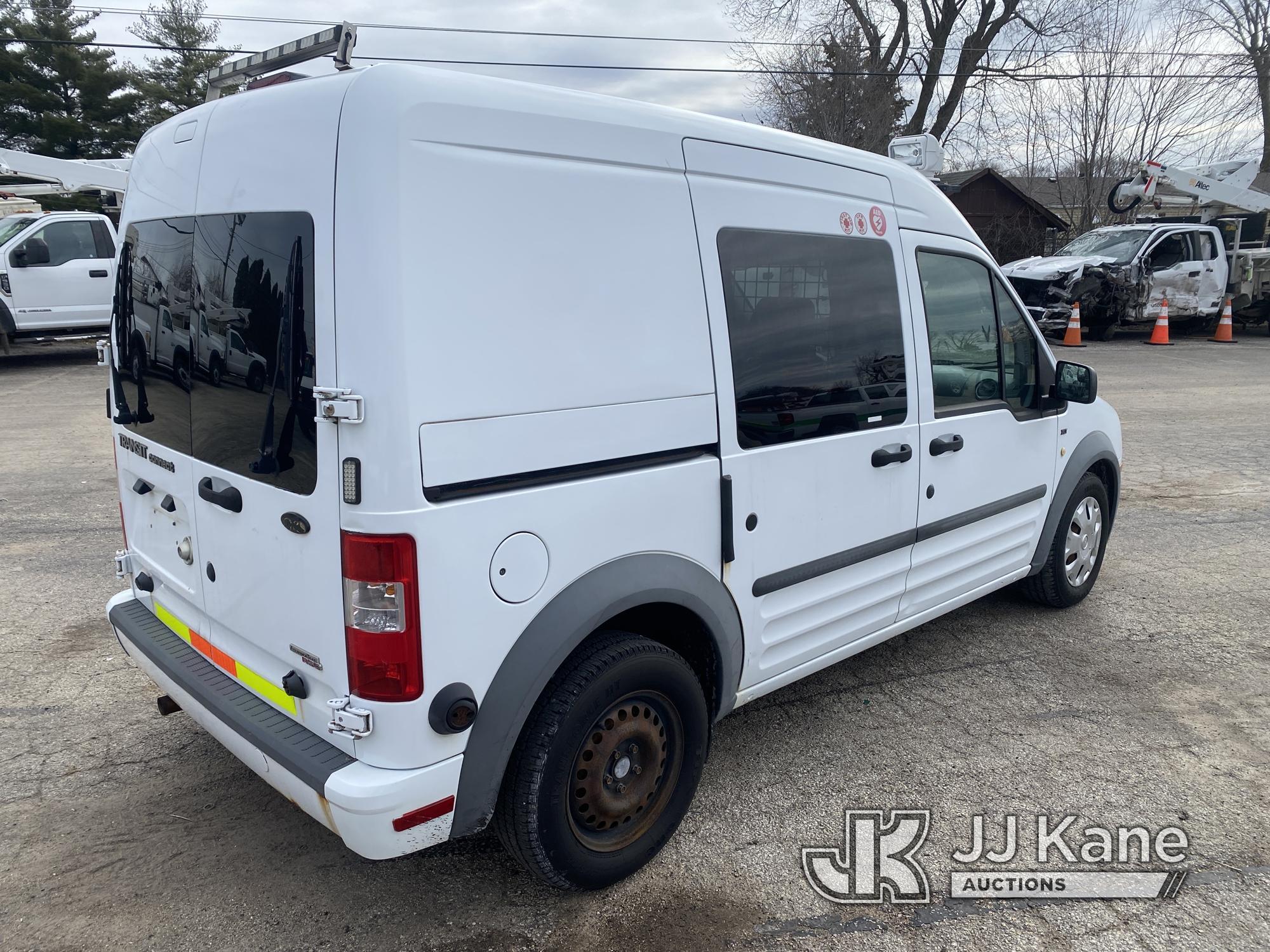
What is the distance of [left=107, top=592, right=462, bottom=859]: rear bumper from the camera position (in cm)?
220

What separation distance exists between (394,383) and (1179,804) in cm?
307

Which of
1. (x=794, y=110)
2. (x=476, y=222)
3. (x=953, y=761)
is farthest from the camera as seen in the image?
(x=794, y=110)

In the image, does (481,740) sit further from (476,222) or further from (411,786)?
(476,222)

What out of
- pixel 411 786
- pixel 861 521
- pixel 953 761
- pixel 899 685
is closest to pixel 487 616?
pixel 411 786

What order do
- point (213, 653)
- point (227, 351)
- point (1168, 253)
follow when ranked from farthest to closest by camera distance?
1. point (1168, 253)
2. point (213, 653)
3. point (227, 351)

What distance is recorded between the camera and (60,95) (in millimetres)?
31594

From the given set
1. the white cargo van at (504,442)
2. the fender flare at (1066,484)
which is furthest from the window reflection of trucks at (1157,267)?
the white cargo van at (504,442)

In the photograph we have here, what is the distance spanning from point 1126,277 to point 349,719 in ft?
59.9

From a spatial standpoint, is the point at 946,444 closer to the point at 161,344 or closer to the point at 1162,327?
the point at 161,344

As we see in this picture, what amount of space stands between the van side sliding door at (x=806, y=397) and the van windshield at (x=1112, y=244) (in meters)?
16.2

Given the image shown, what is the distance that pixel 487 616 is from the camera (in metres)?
2.26

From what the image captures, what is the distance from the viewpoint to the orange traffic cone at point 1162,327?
1764 centimetres

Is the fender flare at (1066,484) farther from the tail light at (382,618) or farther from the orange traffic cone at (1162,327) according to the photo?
the orange traffic cone at (1162,327)

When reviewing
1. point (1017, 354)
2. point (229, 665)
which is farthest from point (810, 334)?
point (229, 665)
